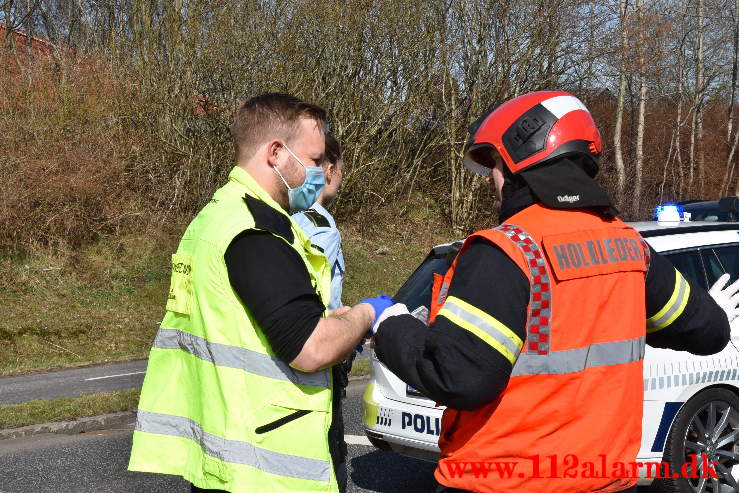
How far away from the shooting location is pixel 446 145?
2239 cm

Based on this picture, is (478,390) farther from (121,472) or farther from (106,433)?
(106,433)

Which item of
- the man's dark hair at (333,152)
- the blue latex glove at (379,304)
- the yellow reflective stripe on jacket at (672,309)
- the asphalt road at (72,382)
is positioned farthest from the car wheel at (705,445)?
the asphalt road at (72,382)

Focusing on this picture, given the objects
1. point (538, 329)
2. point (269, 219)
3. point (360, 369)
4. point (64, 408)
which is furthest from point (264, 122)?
point (360, 369)

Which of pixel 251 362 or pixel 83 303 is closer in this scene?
pixel 251 362

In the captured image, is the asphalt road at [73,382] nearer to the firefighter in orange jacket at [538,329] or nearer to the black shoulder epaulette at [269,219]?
the black shoulder epaulette at [269,219]

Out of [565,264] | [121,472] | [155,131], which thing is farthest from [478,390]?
[155,131]

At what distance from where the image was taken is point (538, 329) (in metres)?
2.21

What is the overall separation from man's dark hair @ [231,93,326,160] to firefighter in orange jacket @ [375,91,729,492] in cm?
72

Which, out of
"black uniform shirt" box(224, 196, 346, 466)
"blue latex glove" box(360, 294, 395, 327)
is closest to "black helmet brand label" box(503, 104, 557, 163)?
"blue latex glove" box(360, 294, 395, 327)

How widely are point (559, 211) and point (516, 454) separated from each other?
2.32 ft

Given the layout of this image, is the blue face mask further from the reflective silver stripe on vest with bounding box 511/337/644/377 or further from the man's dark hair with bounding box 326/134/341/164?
the man's dark hair with bounding box 326/134/341/164

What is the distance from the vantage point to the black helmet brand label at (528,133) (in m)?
2.38

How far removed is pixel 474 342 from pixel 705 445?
338 cm

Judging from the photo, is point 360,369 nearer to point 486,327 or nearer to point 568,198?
point 568,198
